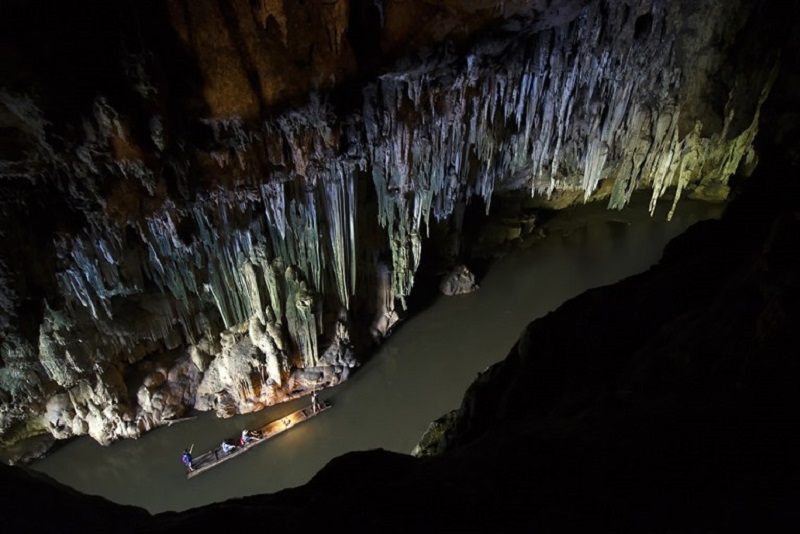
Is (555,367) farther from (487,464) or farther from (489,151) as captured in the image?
(489,151)

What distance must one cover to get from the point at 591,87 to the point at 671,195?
257 inches

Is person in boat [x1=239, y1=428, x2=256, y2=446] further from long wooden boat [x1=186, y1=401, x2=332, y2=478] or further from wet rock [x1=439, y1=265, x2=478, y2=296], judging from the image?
wet rock [x1=439, y1=265, x2=478, y2=296]

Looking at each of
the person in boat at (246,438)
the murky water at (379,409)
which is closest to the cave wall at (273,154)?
the murky water at (379,409)

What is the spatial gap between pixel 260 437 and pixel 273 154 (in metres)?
4.83

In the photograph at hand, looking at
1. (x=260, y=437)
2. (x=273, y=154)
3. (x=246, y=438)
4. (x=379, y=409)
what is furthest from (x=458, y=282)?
(x=273, y=154)

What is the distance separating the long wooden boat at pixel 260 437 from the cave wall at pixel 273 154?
0.48 metres

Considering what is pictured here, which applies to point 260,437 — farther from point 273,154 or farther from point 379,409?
point 273,154

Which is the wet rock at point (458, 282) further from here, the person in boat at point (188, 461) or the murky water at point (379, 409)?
the person in boat at point (188, 461)

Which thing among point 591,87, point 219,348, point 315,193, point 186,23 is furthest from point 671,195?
point 186,23

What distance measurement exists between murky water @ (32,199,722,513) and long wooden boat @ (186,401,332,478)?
10cm

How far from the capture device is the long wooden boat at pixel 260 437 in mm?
8266

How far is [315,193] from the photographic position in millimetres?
7168

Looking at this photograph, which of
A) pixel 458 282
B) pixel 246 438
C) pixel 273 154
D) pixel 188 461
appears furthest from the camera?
pixel 458 282

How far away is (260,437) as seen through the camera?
8.52m
